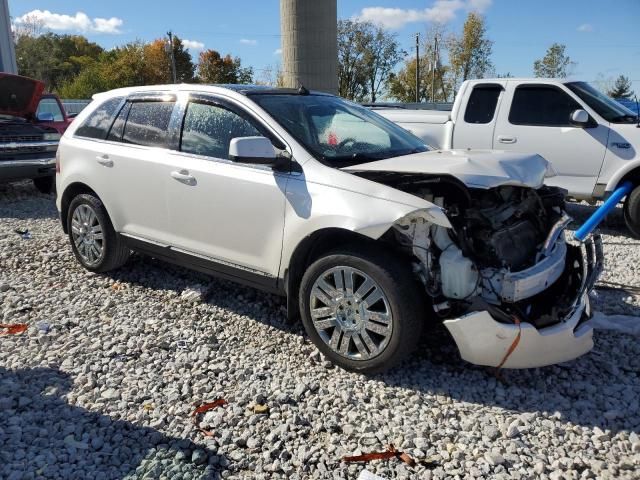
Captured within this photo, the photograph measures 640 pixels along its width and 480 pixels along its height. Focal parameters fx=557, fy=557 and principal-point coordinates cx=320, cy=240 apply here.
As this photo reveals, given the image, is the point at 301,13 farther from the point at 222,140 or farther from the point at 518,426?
the point at 518,426

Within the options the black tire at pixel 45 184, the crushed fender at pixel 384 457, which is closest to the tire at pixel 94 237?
the crushed fender at pixel 384 457

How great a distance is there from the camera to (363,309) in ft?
11.4

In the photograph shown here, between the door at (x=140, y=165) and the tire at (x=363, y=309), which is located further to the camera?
the door at (x=140, y=165)

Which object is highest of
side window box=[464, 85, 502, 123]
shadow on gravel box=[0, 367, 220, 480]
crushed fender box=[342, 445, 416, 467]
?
side window box=[464, 85, 502, 123]

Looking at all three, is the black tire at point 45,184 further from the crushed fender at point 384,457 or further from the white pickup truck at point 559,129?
the crushed fender at point 384,457

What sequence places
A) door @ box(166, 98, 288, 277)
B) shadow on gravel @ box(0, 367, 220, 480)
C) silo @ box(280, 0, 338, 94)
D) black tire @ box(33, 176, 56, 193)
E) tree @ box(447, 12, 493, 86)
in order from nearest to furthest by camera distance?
shadow on gravel @ box(0, 367, 220, 480) → door @ box(166, 98, 288, 277) → black tire @ box(33, 176, 56, 193) → silo @ box(280, 0, 338, 94) → tree @ box(447, 12, 493, 86)

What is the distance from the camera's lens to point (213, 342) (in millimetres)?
4129

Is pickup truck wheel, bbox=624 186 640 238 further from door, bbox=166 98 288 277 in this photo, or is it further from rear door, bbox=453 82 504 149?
door, bbox=166 98 288 277

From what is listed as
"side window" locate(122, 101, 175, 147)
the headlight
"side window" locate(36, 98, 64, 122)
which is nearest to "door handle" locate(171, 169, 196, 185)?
"side window" locate(122, 101, 175, 147)

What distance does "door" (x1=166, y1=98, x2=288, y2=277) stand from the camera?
153 inches

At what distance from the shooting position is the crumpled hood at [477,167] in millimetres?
3342

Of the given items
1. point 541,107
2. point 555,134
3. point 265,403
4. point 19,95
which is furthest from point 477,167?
point 19,95

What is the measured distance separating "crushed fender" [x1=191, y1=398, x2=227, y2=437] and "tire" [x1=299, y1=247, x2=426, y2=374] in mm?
751

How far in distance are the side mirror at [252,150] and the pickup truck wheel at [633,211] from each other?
5.44 metres
